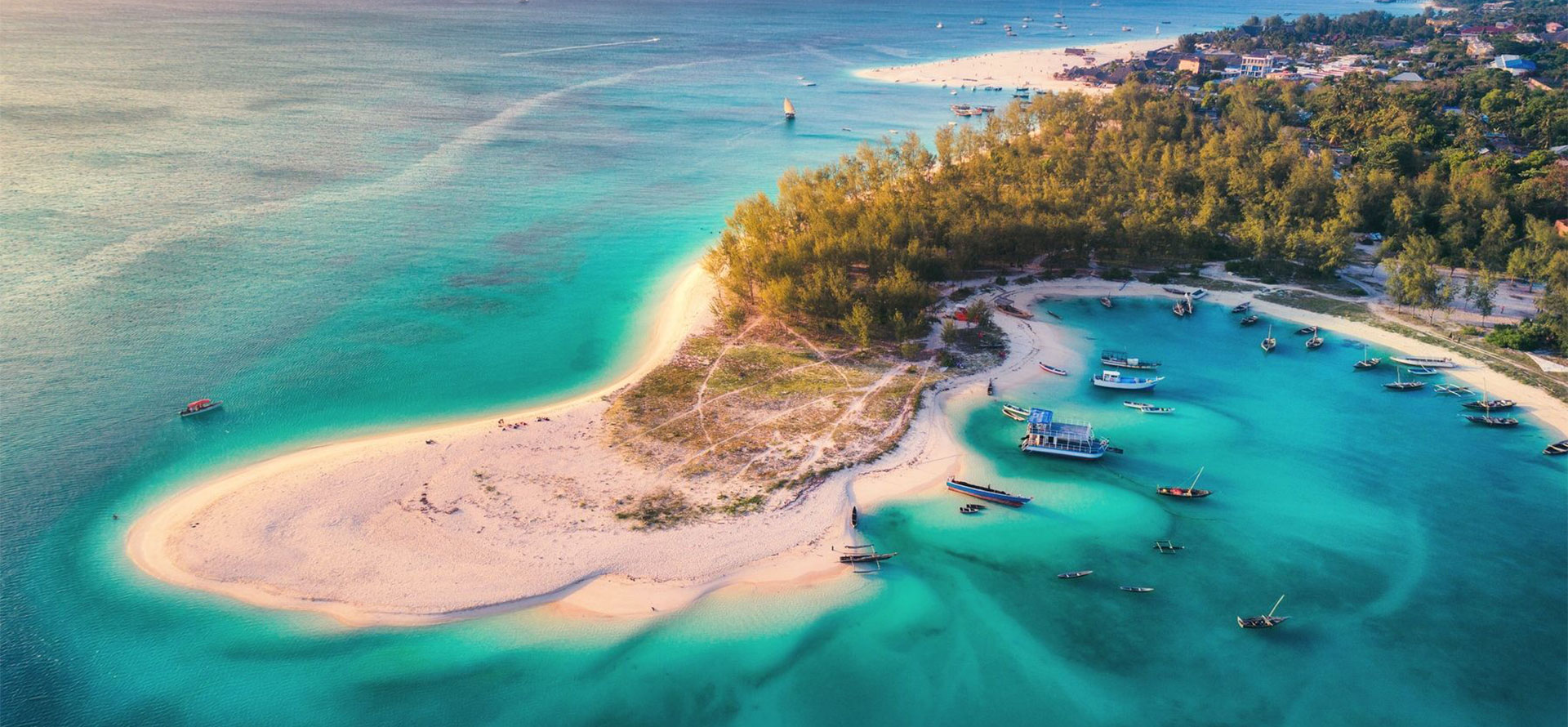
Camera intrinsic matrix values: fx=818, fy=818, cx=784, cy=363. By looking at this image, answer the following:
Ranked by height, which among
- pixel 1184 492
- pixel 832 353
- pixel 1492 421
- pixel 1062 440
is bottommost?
pixel 1492 421

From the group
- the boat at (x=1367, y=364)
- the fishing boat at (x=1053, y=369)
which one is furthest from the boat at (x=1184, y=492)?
the boat at (x=1367, y=364)

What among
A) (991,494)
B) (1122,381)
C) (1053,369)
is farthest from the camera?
(1053,369)

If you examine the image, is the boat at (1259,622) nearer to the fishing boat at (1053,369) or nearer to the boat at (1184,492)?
the boat at (1184,492)

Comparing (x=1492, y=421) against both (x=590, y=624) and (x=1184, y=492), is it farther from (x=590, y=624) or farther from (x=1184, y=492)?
(x=590, y=624)

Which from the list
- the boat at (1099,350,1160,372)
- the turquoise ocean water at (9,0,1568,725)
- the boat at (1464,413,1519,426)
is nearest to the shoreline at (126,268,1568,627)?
the turquoise ocean water at (9,0,1568,725)

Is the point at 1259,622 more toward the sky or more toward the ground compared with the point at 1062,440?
more toward the ground

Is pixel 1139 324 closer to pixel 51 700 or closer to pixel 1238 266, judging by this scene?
pixel 1238 266

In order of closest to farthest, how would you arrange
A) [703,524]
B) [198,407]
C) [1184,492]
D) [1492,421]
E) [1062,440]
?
[703,524]
[1184,492]
[1062,440]
[198,407]
[1492,421]

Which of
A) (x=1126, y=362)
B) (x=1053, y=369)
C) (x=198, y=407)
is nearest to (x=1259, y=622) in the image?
(x=1053, y=369)
